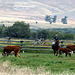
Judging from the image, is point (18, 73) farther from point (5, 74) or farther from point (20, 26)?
point (20, 26)

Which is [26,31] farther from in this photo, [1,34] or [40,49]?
[40,49]

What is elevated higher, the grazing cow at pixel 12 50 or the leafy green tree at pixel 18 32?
the grazing cow at pixel 12 50

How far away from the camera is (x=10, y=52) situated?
71.4 ft

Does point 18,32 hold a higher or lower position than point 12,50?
lower

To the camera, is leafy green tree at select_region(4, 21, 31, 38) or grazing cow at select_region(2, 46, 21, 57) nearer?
grazing cow at select_region(2, 46, 21, 57)

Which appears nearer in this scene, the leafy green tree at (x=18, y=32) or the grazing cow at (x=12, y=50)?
the grazing cow at (x=12, y=50)

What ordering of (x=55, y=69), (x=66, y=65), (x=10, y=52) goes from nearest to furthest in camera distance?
(x=55, y=69) → (x=66, y=65) → (x=10, y=52)

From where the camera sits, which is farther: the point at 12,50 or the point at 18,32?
the point at 18,32

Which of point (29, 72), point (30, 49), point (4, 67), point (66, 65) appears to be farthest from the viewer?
point (30, 49)

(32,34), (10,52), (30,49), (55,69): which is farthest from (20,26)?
(55,69)

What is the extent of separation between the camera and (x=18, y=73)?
13.2 m

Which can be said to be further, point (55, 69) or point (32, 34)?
point (32, 34)

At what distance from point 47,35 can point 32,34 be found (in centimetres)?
398

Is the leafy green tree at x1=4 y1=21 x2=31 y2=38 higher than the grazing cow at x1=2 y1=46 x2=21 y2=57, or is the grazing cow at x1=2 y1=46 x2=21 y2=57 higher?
the grazing cow at x1=2 y1=46 x2=21 y2=57
